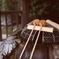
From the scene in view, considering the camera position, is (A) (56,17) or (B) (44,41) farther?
(A) (56,17)

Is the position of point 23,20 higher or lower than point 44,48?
higher

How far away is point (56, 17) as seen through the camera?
556 centimetres

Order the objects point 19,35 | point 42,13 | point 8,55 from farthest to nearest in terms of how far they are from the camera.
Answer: point 42,13 → point 19,35 → point 8,55

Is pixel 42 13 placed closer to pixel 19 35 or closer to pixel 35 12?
pixel 35 12

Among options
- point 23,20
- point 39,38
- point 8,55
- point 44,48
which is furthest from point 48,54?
point 23,20

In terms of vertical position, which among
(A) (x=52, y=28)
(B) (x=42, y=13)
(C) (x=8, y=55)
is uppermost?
(B) (x=42, y=13)

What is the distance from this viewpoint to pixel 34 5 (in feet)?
17.8

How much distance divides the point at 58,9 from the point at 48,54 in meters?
3.84

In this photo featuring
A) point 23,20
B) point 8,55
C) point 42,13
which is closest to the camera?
point 8,55

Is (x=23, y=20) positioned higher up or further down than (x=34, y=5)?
further down

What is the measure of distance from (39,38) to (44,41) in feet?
0.25

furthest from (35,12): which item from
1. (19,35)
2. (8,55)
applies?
(8,55)

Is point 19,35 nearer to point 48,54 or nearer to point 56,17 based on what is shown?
point 48,54

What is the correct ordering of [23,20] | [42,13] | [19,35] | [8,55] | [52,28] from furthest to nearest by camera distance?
[42,13] → [23,20] → [19,35] → [52,28] → [8,55]
